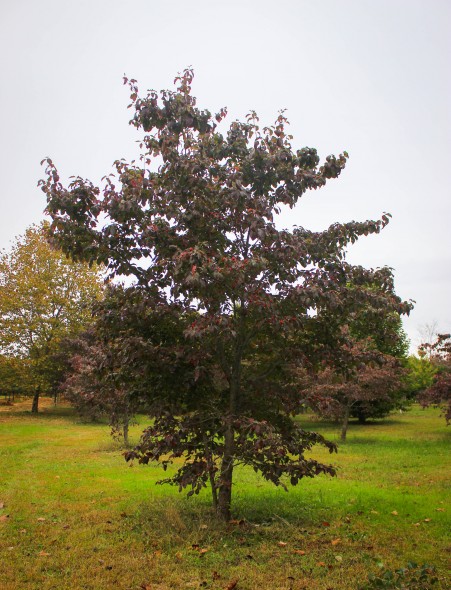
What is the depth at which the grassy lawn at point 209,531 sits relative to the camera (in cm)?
462

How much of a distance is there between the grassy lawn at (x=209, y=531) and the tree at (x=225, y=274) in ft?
2.34

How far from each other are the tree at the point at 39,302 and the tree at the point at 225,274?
23.7 meters

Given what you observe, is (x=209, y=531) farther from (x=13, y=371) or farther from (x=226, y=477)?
(x=13, y=371)

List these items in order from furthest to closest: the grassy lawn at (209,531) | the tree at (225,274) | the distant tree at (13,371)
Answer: the distant tree at (13,371) < the tree at (225,274) < the grassy lawn at (209,531)

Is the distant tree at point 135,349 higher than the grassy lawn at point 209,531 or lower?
higher

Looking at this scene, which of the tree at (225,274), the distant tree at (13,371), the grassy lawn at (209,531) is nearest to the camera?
the grassy lawn at (209,531)

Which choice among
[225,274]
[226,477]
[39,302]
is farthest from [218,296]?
[39,302]

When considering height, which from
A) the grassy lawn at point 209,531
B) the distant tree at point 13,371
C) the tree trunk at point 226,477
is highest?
the distant tree at point 13,371

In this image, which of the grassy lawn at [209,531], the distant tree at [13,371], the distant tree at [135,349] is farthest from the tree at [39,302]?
the distant tree at [135,349]

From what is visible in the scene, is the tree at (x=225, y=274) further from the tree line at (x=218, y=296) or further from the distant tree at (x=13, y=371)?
the distant tree at (x=13, y=371)

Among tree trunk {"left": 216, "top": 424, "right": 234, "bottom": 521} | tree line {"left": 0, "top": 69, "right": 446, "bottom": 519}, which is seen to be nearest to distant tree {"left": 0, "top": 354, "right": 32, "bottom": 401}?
tree line {"left": 0, "top": 69, "right": 446, "bottom": 519}

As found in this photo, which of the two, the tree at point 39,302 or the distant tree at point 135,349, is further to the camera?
the tree at point 39,302

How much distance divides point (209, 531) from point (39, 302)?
86.7 ft

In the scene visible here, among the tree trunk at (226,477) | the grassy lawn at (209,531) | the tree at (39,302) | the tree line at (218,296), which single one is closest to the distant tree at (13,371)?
the tree at (39,302)
